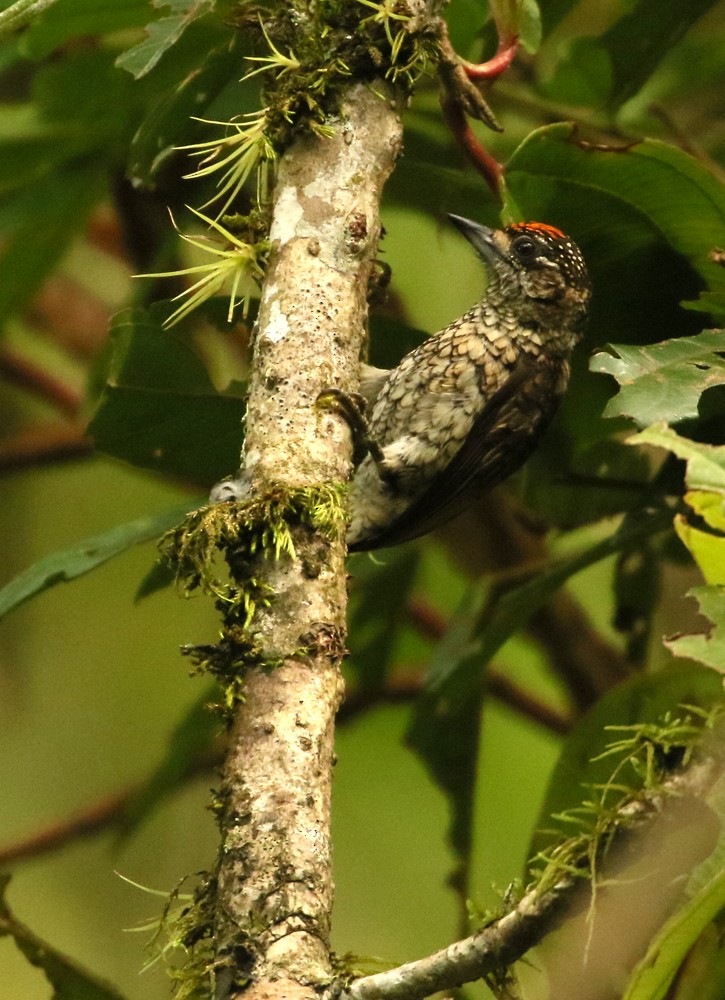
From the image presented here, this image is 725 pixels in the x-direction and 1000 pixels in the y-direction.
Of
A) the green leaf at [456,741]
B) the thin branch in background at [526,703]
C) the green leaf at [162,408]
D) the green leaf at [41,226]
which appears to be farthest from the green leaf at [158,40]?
the thin branch in background at [526,703]

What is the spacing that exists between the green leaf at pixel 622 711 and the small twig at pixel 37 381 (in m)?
2.44

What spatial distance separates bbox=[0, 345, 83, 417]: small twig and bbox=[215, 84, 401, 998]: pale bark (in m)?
2.58

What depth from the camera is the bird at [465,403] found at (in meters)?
3.19

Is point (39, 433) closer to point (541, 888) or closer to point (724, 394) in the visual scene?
point (724, 394)

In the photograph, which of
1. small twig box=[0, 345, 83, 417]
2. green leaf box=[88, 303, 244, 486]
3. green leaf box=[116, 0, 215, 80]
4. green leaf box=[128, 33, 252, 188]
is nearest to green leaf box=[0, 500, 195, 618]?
green leaf box=[88, 303, 244, 486]

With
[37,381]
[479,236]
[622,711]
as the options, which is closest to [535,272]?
[479,236]

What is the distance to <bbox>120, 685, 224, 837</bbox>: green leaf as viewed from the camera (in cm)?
345

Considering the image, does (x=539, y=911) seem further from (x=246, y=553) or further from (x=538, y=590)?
(x=538, y=590)

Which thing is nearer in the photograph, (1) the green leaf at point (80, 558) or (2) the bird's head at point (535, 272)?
(1) the green leaf at point (80, 558)

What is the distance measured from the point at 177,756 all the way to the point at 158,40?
192cm

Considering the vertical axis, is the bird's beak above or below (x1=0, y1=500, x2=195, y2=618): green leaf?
above

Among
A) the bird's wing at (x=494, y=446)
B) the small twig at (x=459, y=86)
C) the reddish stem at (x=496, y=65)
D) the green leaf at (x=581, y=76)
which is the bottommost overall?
the bird's wing at (x=494, y=446)

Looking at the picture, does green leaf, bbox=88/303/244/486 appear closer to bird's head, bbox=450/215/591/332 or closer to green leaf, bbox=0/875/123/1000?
bird's head, bbox=450/215/591/332

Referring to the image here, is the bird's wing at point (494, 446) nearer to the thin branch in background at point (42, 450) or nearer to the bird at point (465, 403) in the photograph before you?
the bird at point (465, 403)
